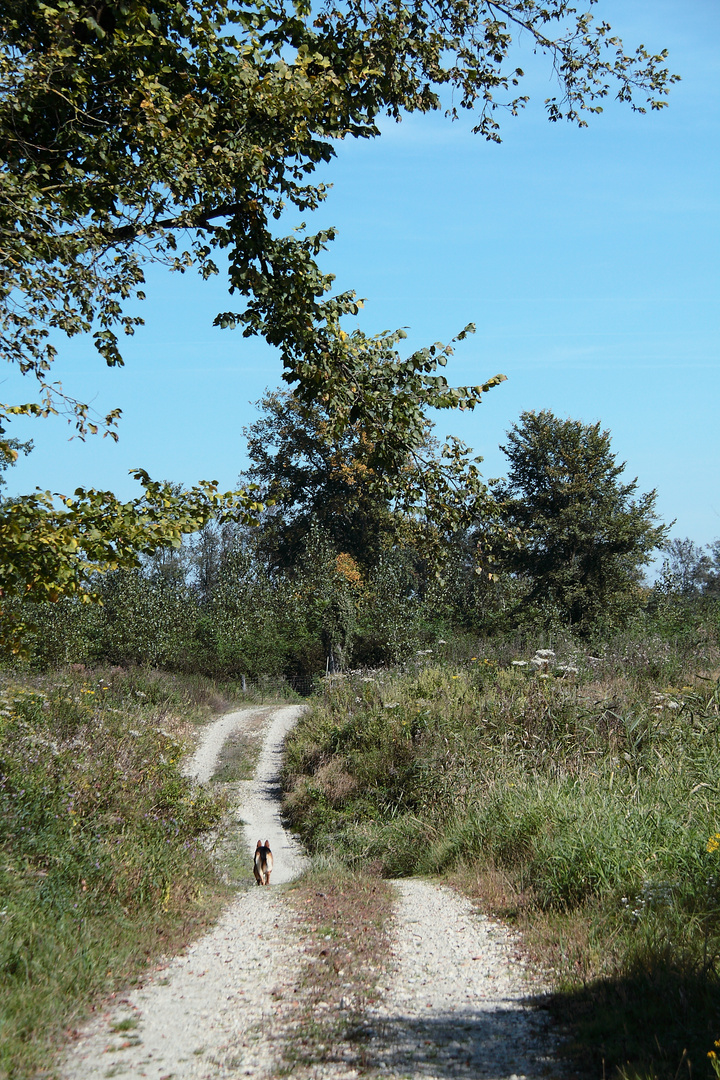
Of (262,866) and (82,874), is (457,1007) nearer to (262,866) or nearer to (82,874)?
(82,874)

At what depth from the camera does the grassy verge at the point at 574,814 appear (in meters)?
4.19

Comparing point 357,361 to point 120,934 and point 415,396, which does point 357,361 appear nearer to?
point 415,396

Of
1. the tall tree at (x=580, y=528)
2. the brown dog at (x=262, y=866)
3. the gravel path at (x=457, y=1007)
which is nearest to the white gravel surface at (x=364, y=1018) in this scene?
the gravel path at (x=457, y=1007)

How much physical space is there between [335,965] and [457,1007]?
1.03 m

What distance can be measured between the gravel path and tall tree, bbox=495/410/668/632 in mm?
22313

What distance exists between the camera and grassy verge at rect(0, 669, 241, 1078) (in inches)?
185

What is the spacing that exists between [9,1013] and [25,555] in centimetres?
295

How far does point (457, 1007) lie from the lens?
15.3ft

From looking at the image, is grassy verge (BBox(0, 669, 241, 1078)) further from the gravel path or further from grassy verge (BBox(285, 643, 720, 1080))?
grassy verge (BBox(285, 643, 720, 1080))

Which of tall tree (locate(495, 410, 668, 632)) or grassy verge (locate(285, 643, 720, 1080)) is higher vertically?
tall tree (locate(495, 410, 668, 632))

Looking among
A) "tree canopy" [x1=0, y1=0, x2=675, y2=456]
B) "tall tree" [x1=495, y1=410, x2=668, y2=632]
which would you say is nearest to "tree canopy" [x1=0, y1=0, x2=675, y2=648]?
"tree canopy" [x1=0, y1=0, x2=675, y2=456]

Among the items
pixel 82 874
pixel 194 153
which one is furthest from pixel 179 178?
pixel 82 874

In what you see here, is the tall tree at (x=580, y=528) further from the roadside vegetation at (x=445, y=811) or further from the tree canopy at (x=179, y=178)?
the tree canopy at (x=179, y=178)

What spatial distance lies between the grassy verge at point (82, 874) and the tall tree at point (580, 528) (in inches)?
799
